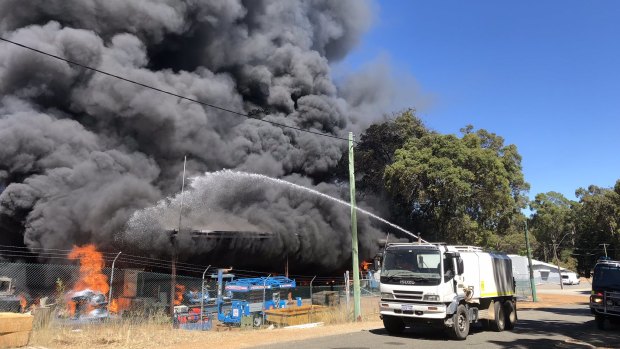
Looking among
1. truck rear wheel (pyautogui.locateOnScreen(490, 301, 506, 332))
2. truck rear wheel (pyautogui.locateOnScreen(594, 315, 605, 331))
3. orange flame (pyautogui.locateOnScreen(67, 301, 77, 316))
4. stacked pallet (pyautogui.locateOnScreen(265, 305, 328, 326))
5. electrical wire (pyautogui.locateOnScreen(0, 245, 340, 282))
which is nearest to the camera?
truck rear wheel (pyautogui.locateOnScreen(490, 301, 506, 332))

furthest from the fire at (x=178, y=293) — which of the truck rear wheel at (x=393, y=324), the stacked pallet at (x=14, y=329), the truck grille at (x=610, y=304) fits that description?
the truck grille at (x=610, y=304)

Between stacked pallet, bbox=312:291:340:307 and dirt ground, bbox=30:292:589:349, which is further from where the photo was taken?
stacked pallet, bbox=312:291:340:307

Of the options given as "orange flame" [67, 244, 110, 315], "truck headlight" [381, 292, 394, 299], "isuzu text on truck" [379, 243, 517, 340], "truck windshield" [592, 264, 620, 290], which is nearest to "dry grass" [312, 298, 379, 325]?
"isuzu text on truck" [379, 243, 517, 340]

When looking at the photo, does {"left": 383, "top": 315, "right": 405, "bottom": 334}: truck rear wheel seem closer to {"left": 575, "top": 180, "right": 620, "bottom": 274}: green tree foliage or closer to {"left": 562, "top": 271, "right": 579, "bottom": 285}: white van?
{"left": 575, "top": 180, "right": 620, "bottom": 274}: green tree foliage

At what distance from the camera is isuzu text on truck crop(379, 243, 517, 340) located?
34.0ft

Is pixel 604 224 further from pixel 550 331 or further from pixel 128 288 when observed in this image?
pixel 128 288

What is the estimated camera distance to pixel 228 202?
97.9 ft

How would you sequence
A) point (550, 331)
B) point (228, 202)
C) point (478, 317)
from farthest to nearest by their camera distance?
1. point (228, 202)
2. point (550, 331)
3. point (478, 317)

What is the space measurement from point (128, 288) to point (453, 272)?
14872 mm

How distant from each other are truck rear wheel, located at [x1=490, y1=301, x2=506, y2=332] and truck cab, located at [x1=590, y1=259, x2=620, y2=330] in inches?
116

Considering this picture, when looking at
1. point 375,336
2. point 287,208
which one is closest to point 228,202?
point 287,208

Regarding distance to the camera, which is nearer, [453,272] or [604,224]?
[453,272]

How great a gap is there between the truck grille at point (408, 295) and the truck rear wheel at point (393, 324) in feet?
2.37

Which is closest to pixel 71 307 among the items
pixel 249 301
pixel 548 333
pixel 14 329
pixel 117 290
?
pixel 117 290
